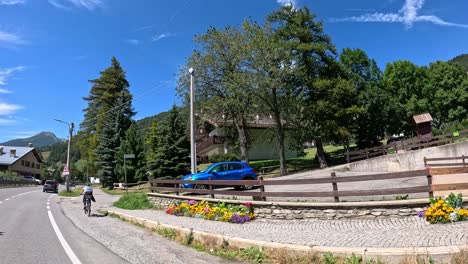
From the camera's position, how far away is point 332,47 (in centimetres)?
3456

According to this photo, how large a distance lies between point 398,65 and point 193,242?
167 feet

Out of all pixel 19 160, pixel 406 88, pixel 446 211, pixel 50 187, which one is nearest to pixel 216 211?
pixel 446 211

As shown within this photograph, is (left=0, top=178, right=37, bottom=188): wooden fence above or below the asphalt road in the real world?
above

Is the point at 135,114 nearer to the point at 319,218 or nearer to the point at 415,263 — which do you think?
the point at 319,218

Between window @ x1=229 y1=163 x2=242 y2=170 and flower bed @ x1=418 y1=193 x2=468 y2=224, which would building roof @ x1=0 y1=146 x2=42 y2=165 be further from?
flower bed @ x1=418 y1=193 x2=468 y2=224

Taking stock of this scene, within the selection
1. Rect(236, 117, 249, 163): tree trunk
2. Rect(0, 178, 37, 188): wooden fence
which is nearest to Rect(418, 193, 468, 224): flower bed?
Rect(236, 117, 249, 163): tree trunk

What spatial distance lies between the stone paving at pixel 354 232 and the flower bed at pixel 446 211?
230 millimetres

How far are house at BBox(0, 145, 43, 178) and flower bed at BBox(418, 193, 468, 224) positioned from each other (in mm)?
89371

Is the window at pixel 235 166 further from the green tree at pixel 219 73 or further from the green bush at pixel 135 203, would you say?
the green tree at pixel 219 73

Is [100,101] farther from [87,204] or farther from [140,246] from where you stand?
[140,246]

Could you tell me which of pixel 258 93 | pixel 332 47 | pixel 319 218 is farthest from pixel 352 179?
pixel 332 47

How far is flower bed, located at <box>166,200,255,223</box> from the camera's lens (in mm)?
11477

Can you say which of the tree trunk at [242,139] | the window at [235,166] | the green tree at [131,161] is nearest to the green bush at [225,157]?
the tree trunk at [242,139]

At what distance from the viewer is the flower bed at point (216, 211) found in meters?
11.5
